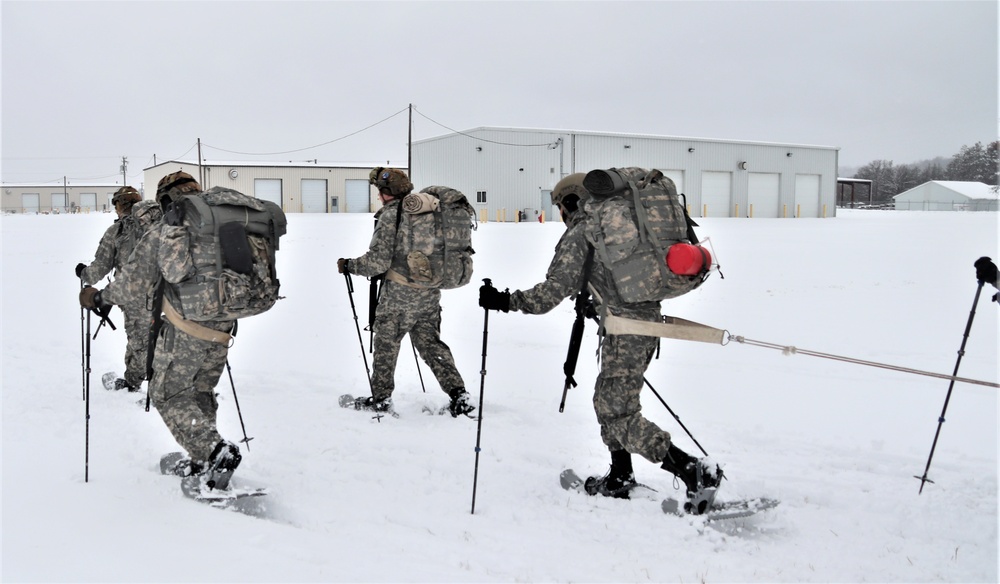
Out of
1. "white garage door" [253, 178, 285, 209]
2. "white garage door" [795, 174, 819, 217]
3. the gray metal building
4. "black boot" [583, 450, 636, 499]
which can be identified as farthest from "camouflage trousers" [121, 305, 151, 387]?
the gray metal building

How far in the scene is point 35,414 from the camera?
599cm

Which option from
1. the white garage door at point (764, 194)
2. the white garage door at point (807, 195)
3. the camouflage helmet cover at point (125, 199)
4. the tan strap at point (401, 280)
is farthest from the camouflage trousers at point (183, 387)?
the white garage door at point (807, 195)

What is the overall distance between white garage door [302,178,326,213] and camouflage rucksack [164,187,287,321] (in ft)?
154

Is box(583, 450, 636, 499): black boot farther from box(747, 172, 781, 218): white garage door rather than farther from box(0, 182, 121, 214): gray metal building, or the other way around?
box(0, 182, 121, 214): gray metal building

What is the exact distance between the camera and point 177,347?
171 inches

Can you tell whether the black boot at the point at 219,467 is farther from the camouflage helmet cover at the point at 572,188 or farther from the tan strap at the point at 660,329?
the camouflage helmet cover at the point at 572,188

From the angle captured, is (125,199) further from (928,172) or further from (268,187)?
(928,172)

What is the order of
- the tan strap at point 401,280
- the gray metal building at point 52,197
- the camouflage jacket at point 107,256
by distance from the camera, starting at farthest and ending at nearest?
1. the gray metal building at point 52,197
2. the camouflage jacket at point 107,256
3. the tan strap at point 401,280

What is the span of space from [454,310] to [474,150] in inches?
1001

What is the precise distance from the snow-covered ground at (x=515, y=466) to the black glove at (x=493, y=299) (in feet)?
4.11

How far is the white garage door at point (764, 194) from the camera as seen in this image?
40.6 m

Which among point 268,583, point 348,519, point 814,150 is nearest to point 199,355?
point 348,519

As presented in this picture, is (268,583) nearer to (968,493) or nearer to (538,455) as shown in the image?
(538,455)

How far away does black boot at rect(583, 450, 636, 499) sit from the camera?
14.6 feet
